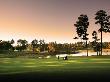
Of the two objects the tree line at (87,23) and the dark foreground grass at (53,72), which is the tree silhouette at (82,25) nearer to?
the tree line at (87,23)

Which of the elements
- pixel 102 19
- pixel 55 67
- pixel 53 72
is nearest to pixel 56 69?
pixel 55 67

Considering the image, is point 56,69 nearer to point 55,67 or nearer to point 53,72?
point 55,67

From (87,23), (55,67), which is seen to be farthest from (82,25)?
(55,67)

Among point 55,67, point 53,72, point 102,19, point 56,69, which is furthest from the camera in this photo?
point 102,19

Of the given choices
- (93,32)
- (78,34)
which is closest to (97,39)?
(93,32)

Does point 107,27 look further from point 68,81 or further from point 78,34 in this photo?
point 68,81

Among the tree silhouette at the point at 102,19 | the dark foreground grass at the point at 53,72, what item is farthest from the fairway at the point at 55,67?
the tree silhouette at the point at 102,19

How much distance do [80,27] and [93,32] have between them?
22.5 meters

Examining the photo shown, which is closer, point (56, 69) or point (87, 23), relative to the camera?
point (56, 69)

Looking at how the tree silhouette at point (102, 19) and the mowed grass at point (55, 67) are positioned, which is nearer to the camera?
the mowed grass at point (55, 67)

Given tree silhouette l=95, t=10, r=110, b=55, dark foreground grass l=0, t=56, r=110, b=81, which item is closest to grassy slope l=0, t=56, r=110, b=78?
dark foreground grass l=0, t=56, r=110, b=81

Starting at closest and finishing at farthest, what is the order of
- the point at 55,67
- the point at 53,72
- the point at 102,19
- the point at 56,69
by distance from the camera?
the point at 53,72 < the point at 56,69 < the point at 55,67 < the point at 102,19

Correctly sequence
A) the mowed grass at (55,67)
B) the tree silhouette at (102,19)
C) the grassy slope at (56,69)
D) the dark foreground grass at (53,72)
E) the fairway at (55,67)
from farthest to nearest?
the tree silhouette at (102,19) < the fairway at (55,67) < the mowed grass at (55,67) < the grassy slope at (56,69) < the dark foreground grass at (53,72)

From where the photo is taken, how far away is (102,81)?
21969 millimetres
